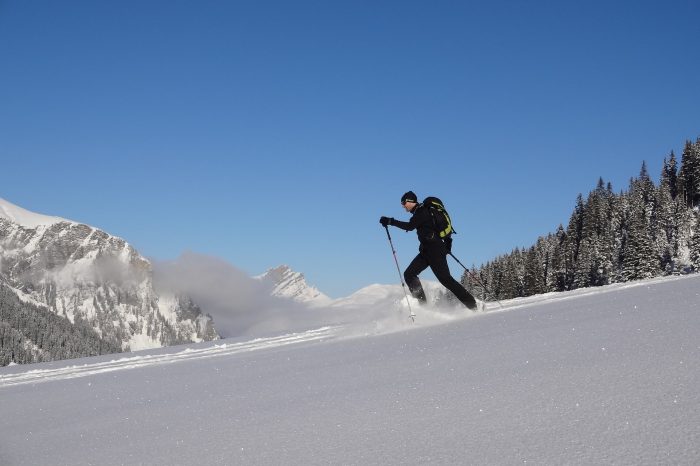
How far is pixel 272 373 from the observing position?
5.44 metres

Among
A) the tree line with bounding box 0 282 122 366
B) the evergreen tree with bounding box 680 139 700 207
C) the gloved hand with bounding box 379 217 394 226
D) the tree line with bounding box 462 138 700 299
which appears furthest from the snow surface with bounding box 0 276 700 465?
the tree line with bounding box 0 282 122 366

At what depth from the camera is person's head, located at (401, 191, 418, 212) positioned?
9.89 meters

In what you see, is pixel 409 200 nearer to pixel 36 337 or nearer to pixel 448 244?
pixel 448 244

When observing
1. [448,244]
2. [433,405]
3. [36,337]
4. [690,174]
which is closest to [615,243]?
[690,174]

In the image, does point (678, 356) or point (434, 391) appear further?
point (434, 391)

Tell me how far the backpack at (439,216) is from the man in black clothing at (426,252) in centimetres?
6

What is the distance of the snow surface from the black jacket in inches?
137

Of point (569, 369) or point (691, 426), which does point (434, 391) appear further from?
point (691, 426)

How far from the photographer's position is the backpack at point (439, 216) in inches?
374

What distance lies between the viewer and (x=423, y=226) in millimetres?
9617

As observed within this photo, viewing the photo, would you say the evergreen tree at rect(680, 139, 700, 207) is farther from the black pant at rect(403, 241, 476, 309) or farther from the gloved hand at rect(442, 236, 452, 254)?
the black pant at rect(403, 241, 476, 309)

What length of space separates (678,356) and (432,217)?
20.9 feet

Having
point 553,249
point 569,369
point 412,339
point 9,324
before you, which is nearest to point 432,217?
point 412,339

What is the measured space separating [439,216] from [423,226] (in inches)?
13.9
